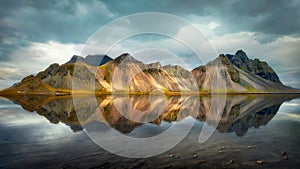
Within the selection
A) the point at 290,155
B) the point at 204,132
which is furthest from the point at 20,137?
the point at 290,155

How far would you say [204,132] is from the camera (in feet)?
107

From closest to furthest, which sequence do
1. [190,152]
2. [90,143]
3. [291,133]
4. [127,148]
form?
1. [190,152]
2. [127,148]
3. [90,143]
4. [291,133]

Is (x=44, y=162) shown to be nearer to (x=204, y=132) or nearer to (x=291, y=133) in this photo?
(x=204, y=132)

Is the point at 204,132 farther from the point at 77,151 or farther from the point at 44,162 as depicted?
the point at 44,162

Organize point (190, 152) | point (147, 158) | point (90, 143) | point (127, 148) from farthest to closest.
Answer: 1. point (90, 143)
2. point (127, 148)
3. point (190, 152)
4. point (147, 158)

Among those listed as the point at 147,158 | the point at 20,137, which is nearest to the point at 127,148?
the point at 147,158

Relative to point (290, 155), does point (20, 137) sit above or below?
above

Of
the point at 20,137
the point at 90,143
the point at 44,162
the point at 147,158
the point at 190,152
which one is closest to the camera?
the point at 44,162

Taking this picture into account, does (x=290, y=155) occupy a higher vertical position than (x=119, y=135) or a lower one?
lower

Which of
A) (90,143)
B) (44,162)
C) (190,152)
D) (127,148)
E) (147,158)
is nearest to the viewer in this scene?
(44,162)

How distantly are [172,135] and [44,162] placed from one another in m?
18.1

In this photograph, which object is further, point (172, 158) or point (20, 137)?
point (20, 137)

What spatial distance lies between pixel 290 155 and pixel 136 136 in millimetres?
18812

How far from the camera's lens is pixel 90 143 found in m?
25.8
